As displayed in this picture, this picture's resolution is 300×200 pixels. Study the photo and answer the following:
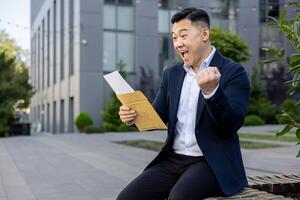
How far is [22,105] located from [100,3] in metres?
7.87

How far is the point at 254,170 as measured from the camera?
8.91 m

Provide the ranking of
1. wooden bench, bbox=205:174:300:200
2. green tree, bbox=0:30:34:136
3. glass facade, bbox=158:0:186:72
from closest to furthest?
1. wooden bench, bbox=205:174:300:200
2. green tree, bbox=0:30:34:136
3. glass facade, bbox=158:0:186:72

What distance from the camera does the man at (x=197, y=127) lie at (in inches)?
103

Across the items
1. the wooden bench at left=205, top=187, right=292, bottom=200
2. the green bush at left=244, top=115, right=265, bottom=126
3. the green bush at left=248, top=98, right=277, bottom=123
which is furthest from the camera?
the green bush at left=248, top=98, right=277, bottom=123

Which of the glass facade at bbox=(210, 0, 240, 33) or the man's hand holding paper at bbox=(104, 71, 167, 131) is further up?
the glass facade at bbox=(210, 0, 240, 33)

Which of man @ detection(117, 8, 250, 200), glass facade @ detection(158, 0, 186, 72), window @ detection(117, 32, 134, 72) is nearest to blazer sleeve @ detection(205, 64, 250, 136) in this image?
man @ detection(117, 8, 250, 200)

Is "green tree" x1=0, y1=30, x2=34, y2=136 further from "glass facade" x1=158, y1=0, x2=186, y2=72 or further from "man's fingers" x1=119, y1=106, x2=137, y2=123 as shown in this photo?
"man's fingers" x1=119, y1=106, x2=137, y2=123

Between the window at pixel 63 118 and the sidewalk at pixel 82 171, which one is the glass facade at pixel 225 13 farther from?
the sidewalk at pixel 82 171

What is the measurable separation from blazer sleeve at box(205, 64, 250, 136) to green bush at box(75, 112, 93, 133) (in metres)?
25.0

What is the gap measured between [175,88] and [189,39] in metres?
0.38

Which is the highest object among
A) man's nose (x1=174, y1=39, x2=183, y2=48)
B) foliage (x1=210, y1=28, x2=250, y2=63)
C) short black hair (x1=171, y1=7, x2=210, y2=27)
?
foliage (x1=210, y1=28, x2=250, y2=63)

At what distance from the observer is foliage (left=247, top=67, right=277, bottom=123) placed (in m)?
30.8

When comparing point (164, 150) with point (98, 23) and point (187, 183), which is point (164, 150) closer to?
point (187, 183)

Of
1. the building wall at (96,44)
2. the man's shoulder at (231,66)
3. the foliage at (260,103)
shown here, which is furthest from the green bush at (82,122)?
the man's shoulder at (231,66)
